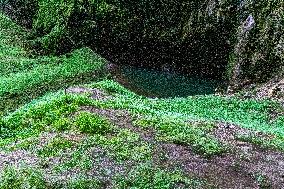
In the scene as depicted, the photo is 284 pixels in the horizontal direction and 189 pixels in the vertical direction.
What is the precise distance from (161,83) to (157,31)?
6.24m

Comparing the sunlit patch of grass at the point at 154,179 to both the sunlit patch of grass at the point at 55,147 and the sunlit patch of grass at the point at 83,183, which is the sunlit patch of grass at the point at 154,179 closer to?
the sunlit patch of grass at the point at 83,183

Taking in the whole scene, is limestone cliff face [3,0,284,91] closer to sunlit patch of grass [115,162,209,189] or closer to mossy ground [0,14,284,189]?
mossy ground [0,14,284,189]

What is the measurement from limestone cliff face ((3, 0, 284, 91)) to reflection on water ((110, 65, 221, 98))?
4.57 ft

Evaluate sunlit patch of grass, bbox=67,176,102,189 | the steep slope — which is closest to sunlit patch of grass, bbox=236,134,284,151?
sunlit patch of grass, bbox=67,176,102,189

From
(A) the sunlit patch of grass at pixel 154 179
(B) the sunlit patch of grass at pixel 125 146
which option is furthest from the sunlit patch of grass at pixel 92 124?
(A) the sunlit patch of grass at pixel 154 179

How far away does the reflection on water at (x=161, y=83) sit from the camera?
3444cm

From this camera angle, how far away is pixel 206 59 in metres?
40.2

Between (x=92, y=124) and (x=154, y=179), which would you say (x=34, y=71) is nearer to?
(x=92, y=124)

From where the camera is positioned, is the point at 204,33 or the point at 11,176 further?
the point at 204,33

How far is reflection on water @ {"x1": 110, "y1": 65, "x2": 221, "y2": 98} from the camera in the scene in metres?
34.4

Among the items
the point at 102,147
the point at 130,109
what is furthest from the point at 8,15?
the point at 102,147

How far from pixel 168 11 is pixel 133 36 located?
3484 millimetres

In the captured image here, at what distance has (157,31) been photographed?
137 ft

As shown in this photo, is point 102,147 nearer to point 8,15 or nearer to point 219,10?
point 219,10
